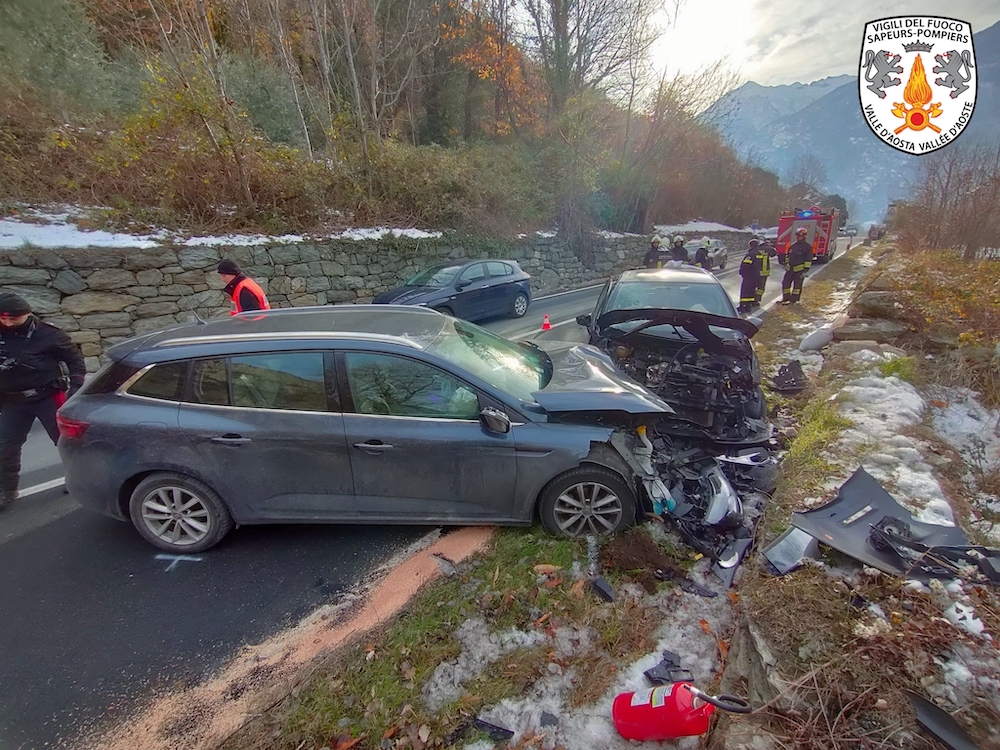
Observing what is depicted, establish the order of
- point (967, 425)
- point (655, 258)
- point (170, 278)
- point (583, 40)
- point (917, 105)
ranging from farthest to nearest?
1. point (583, 40)
2. point (655, 258)
3. point (170, 278)
4. point (917, 105)
5. point (967, 425)

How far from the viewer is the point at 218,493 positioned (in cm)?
321

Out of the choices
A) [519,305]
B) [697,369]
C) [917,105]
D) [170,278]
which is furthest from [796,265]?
[170,278]

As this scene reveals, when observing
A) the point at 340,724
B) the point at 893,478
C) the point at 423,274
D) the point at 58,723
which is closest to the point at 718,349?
the point at 893,478

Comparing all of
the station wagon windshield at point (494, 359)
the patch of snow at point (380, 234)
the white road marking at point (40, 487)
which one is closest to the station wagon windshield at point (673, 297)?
the station wagon windshield at point (494, 359)

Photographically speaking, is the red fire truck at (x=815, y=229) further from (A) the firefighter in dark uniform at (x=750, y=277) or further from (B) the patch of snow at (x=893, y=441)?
(B) the patch of snow at (x=893, y=441)

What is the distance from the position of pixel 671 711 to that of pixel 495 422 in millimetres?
1724

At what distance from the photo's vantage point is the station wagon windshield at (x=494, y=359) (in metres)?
3.29

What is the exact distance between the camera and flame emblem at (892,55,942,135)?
6935mm

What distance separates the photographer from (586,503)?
10.5 feet

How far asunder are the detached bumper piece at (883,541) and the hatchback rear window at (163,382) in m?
3.91

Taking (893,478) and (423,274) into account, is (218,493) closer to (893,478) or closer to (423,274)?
(893,478)

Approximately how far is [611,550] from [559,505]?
1.46 ft

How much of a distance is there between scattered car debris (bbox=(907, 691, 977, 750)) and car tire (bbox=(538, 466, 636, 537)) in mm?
1625

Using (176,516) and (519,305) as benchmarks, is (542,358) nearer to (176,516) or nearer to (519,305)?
(176,516)
